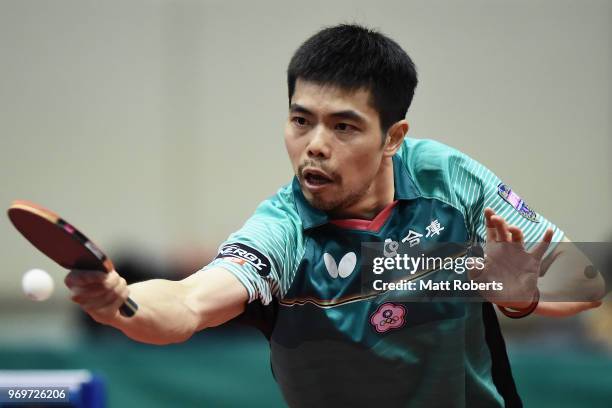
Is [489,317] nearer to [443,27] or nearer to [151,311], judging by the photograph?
[151,311]

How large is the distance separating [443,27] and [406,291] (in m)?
2.82

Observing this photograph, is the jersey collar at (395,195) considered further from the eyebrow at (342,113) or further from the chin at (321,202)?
the eyebrow at (342,113)

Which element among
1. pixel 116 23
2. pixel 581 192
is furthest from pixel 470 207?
pixel 116 23

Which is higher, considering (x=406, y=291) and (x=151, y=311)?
(x=151, y=311)

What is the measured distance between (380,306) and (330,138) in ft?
1.67

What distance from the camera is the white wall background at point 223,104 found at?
5332 mm

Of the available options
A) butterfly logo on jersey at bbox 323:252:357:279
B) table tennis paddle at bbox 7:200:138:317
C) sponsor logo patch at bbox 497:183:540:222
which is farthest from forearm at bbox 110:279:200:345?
sponsor logo patch at bbox 497:183:540:222

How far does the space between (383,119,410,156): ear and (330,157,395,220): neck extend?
0.15 feet

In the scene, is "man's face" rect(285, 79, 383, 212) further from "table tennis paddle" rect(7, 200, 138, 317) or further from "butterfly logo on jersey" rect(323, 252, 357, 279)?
"table tennis paddle" rect(7, 200, 138, 317)

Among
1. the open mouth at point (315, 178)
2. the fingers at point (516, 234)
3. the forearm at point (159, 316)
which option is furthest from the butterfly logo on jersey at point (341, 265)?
the forearm at point (159, 316)

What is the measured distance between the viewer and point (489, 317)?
9.85 feet

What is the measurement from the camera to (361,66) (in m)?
2.68

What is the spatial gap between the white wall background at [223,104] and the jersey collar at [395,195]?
2.44 metres

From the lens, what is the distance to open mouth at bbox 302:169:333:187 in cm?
262
